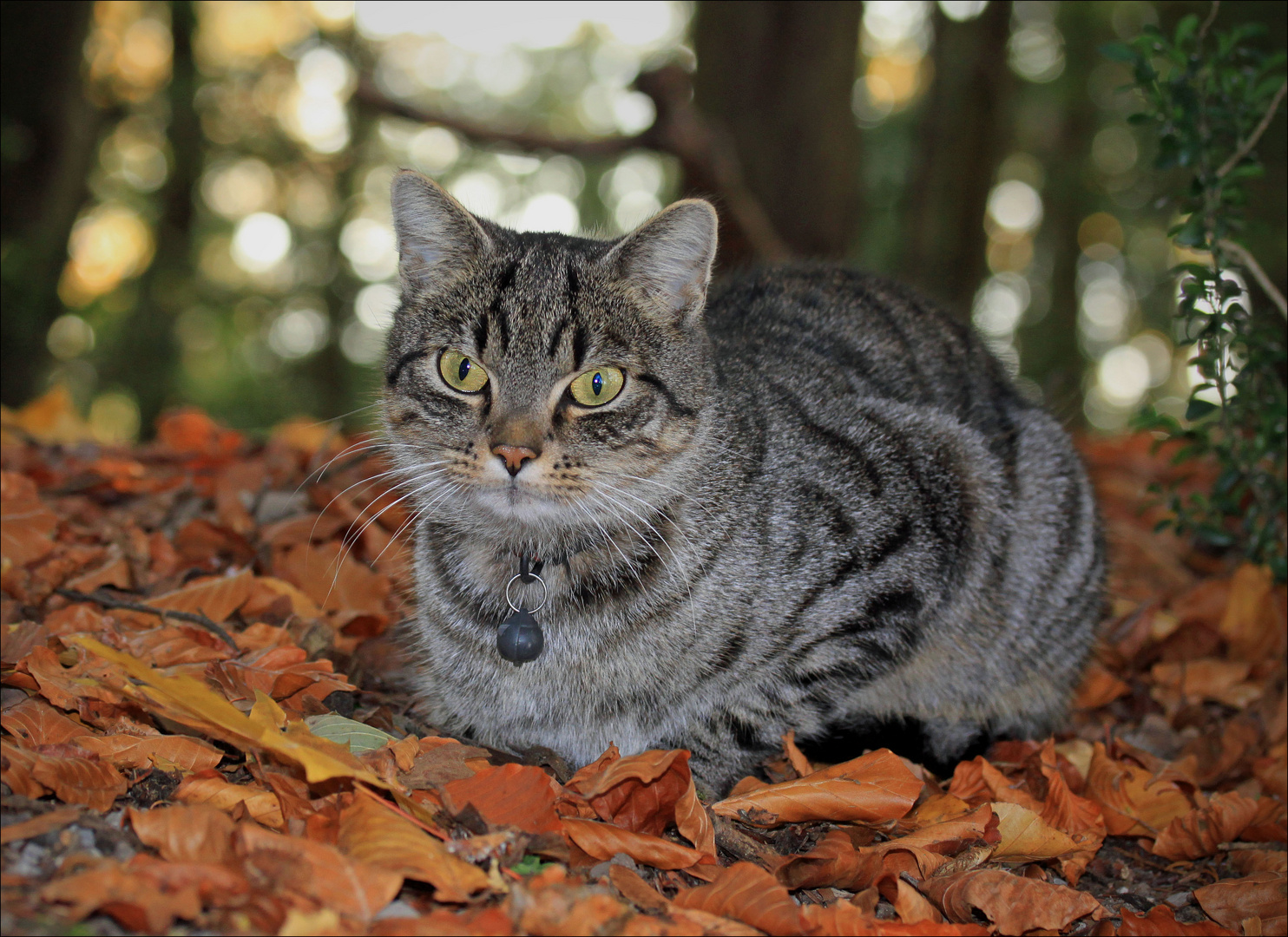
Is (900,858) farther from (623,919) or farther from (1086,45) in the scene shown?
(1086,45)

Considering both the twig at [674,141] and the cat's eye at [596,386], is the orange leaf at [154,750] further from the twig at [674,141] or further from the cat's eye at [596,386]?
the twig at [674,141]

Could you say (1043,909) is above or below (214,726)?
below

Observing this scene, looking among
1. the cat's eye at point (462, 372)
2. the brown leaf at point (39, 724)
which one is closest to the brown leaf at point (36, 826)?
the brown leaf at point (39, 724)

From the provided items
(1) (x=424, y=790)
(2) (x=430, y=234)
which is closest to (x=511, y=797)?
(1) (x=424, y=790)

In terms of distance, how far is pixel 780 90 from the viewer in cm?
679

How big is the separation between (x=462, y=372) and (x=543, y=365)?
27cm

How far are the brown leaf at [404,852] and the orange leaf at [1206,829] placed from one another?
220 cm

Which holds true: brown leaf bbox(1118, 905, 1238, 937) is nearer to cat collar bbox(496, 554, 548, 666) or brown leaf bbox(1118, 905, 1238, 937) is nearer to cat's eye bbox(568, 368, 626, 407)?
cat collar bbox(496, 554, 548, 666)

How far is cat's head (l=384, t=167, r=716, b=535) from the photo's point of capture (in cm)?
281

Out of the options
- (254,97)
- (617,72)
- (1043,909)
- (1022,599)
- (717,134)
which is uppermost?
(617,72)

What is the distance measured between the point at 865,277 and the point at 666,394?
1864mm

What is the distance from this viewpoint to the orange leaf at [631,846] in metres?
2.39

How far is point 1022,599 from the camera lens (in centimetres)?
375

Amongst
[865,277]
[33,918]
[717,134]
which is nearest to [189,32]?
[717,134]
